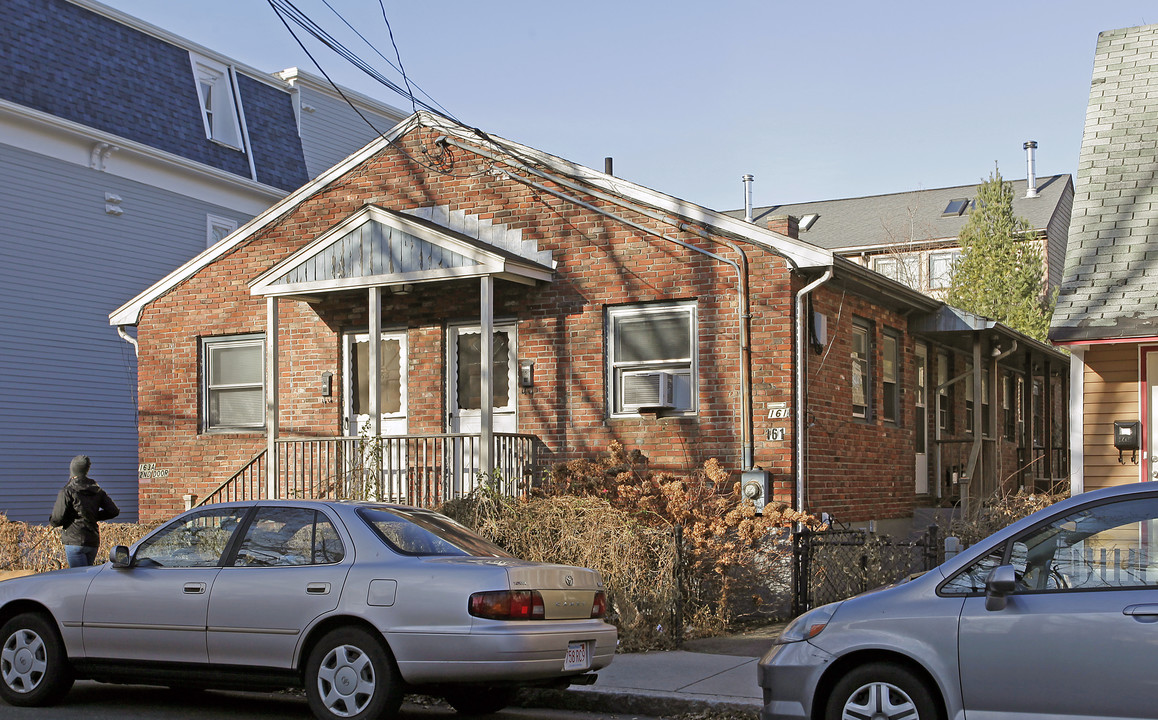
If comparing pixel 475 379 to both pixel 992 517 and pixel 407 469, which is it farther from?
pixel 992 517

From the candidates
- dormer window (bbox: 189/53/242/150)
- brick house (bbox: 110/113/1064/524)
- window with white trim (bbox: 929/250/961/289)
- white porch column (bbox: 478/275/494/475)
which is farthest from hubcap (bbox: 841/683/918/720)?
window with white trim (bbox: 929/250/961/289)

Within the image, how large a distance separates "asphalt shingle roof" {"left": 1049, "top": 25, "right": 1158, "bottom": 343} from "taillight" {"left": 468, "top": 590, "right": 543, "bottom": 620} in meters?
5.88

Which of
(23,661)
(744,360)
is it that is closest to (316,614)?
(23,661)

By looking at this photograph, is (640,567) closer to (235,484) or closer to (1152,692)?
(1152,692)

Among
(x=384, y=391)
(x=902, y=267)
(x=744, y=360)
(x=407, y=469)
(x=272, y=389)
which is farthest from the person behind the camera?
(x=902, y=267)

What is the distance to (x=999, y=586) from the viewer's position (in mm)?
5777

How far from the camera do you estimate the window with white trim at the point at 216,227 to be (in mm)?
23062

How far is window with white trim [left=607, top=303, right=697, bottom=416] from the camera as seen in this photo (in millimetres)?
13345

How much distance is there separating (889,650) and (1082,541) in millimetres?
1101

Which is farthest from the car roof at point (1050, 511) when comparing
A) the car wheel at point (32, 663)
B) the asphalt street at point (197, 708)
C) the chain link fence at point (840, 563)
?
the car wheel at point (32, 663)

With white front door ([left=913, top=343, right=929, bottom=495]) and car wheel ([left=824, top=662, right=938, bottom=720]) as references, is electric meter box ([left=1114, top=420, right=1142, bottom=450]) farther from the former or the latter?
car wheel ([left=824, top=662, right=938, bottom=720])

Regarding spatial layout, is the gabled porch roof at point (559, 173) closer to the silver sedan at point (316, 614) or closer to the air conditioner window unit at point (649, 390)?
the air conditioner window unit at point (649, 390)

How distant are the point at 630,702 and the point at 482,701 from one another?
1018 millimetres

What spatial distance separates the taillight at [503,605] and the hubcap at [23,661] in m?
3.28
